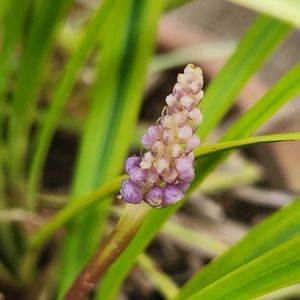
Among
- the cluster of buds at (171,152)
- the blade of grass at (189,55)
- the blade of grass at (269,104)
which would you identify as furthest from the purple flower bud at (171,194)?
the blade of grass at (189,55)

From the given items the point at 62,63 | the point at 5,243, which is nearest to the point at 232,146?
the point at 5,243

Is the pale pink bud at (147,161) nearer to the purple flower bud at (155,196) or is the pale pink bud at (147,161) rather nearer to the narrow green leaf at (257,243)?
the purple flower bud at (155,196)

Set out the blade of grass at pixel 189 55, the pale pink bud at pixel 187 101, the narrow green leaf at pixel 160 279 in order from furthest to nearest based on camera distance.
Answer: the blade of grass at pixel 189 55, the narrow green leaf at pixel 160 279, the pale pink bud at pixel 187 101

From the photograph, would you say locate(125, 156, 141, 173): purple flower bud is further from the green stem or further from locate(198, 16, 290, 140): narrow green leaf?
locate(198, 16, 290, 140): narrow green leaf

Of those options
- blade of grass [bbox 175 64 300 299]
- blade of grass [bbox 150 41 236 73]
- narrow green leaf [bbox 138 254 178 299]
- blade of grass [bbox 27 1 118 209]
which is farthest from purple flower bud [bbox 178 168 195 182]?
blade of grass [bbox 150 41 236 73]

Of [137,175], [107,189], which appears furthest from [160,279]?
[137,175]

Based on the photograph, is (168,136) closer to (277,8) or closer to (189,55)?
(277,8)

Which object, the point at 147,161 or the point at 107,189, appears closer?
the point at 147,161

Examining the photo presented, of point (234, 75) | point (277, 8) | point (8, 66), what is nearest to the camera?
point (277, 8)

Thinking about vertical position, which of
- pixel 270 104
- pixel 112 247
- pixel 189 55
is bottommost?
pixel 112 247
